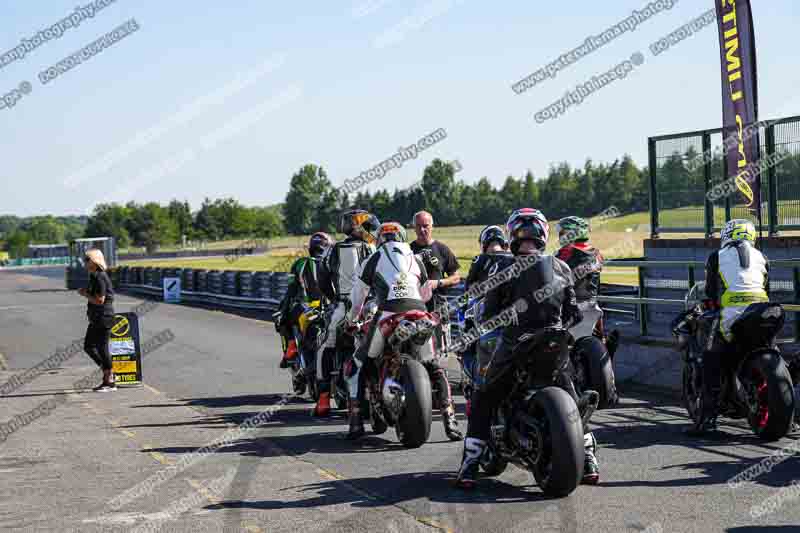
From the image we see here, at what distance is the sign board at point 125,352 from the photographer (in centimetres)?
1504

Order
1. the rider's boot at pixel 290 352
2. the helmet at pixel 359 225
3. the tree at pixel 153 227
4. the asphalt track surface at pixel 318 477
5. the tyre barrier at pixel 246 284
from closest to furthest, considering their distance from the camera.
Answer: the asphalt track surface at pixel 318 477 → the helmet at pixel 359 225 → the rider's boot at pixel 290 352 → the tyre barrier at pixel 246 284 → the tree at pixel 153 227

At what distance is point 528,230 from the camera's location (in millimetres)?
7316

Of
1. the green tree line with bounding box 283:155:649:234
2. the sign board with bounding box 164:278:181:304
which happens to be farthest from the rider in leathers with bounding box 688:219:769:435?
the green tree line with bounding box 283:155:649:234

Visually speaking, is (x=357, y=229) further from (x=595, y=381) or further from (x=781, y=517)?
(x=781, y=517)

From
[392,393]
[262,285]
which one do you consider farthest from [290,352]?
[262,285]

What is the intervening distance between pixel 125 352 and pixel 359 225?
18.7 ft

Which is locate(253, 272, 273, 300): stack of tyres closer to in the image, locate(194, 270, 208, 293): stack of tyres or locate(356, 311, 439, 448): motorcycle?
locate(194, 270, 208, 293): stack of tyres

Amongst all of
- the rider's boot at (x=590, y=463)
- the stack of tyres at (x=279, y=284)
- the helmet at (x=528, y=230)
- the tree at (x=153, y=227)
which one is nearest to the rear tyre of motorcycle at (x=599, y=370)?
the rider's boot at (x=590, y=463)

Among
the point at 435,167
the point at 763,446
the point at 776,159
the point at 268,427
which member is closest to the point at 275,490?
the point at 268,427

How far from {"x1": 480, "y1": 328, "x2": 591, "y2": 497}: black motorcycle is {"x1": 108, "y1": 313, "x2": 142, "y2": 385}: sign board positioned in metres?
8.70

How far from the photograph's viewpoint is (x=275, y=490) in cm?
766

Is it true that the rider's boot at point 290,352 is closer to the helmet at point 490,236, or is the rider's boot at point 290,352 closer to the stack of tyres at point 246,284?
the helmet at point 490,236

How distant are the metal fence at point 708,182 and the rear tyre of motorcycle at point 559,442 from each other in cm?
950

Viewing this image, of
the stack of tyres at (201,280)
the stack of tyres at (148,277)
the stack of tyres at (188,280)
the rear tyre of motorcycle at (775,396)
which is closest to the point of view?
the rear tyre of motorcycle at (775,396)
